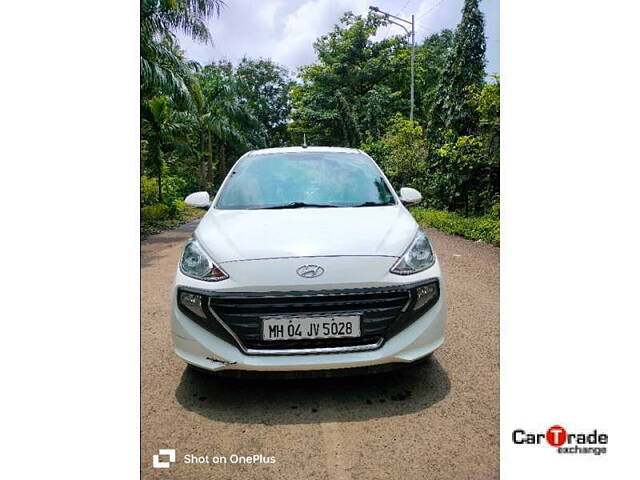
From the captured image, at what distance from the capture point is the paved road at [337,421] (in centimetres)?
185

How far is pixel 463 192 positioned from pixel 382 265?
6600 mm

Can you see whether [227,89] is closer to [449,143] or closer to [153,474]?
[449,143]

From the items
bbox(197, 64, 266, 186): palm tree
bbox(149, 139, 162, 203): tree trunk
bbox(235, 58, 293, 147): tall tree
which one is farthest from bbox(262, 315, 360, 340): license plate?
bbox(197, 64, 266, 186): palm tree

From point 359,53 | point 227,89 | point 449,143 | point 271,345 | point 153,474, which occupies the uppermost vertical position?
point 227,89

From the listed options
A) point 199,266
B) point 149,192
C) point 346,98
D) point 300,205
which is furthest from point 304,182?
point 149,192

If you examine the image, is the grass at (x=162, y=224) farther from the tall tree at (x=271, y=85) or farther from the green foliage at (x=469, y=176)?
the green foliage at (x=469, y=176)

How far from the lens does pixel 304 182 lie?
9.82ft

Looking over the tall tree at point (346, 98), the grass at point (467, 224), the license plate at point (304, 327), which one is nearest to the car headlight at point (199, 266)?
the license plate at point (304, 327)

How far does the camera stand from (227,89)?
19719mm

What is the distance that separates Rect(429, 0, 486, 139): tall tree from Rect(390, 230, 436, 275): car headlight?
22.6ft

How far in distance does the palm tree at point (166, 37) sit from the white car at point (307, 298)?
6.27 meters

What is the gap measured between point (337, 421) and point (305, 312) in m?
0.49

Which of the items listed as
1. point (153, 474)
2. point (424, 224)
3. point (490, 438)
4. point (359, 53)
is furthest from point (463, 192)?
point (153, 474)
